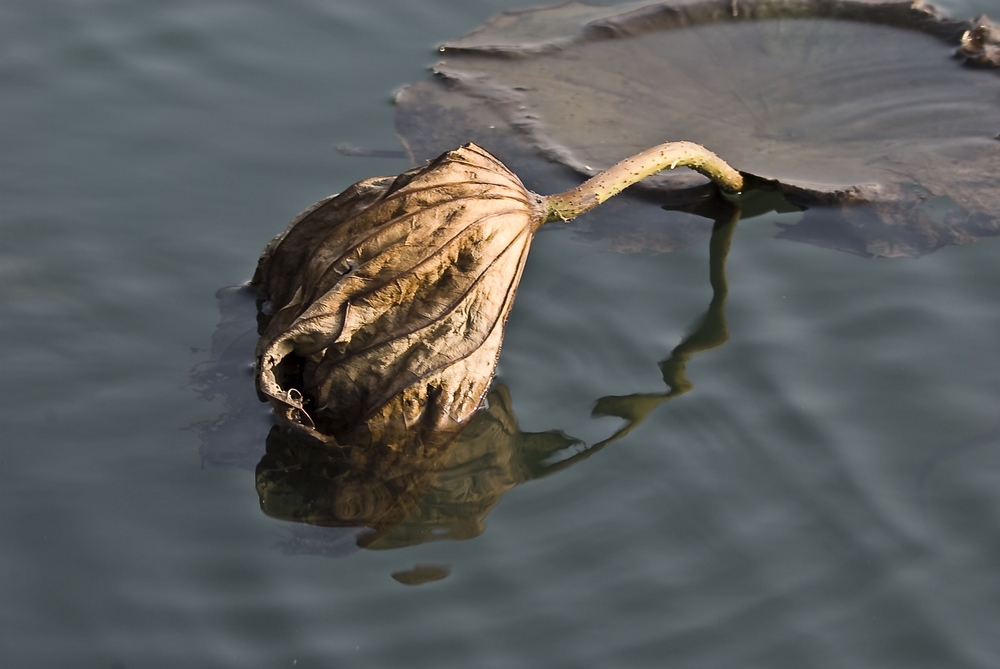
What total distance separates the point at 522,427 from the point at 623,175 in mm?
815

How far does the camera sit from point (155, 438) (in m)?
3.32

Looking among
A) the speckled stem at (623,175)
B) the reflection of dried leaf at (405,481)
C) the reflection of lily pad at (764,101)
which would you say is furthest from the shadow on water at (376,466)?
the reflection of lily pad at (764,101)

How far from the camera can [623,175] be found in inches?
137

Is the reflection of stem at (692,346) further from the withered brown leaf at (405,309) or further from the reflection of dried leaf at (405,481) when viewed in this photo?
the withered brown leaf at (405,309)

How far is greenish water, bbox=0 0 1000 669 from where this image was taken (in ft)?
9.32

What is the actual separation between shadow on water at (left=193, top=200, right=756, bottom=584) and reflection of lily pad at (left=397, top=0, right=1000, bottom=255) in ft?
3.49

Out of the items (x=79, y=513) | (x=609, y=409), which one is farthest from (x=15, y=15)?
(x=609, y=409)

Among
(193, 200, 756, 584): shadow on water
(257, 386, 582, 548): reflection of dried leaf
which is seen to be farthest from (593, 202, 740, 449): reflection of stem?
(257, 386, 582, 548): reflection of dried leaf

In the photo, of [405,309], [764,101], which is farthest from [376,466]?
[764,101]

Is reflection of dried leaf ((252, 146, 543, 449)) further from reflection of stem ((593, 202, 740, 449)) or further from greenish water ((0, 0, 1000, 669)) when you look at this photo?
reflection of stem ((593, 202, 740, 449))

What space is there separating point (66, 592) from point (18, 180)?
74.7 inches

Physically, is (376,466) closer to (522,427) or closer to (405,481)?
(405,481)

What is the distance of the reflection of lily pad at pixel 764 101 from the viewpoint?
13.5 feet

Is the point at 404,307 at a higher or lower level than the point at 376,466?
higher
